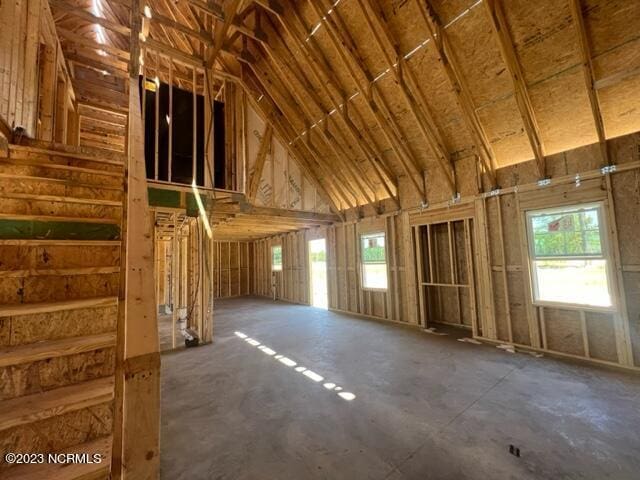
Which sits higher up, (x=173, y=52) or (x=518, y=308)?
(x=173, y=52)

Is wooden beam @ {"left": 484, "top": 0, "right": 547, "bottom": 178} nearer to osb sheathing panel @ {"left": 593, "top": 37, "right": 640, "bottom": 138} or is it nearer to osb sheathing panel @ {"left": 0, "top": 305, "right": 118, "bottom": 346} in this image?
osb sheathing panel @ {"left": 593, "top": 37, "right": 640, "bottom": 138}

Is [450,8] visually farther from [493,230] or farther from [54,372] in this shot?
[54,372]

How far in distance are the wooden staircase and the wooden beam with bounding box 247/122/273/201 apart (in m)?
3.98

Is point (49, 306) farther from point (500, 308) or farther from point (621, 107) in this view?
point (621, 107)

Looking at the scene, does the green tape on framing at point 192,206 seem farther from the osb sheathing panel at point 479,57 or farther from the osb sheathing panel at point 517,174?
the osb sheathing panel at point 517,174

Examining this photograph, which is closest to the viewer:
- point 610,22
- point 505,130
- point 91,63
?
point 610,22

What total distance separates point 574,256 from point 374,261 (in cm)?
393

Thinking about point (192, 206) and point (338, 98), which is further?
point (338, 98)

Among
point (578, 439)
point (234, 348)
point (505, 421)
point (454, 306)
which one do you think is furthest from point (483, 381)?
point (234, 348)

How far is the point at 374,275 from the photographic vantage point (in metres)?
7.24

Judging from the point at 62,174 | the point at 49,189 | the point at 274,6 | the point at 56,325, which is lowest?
the point at 56,325

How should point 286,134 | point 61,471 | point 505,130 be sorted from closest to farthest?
1. point 61,471
2. point 505,130
3. point 286,134

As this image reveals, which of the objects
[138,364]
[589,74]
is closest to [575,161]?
[589,74]

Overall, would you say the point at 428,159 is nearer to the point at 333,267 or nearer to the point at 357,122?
the point at 357,122
